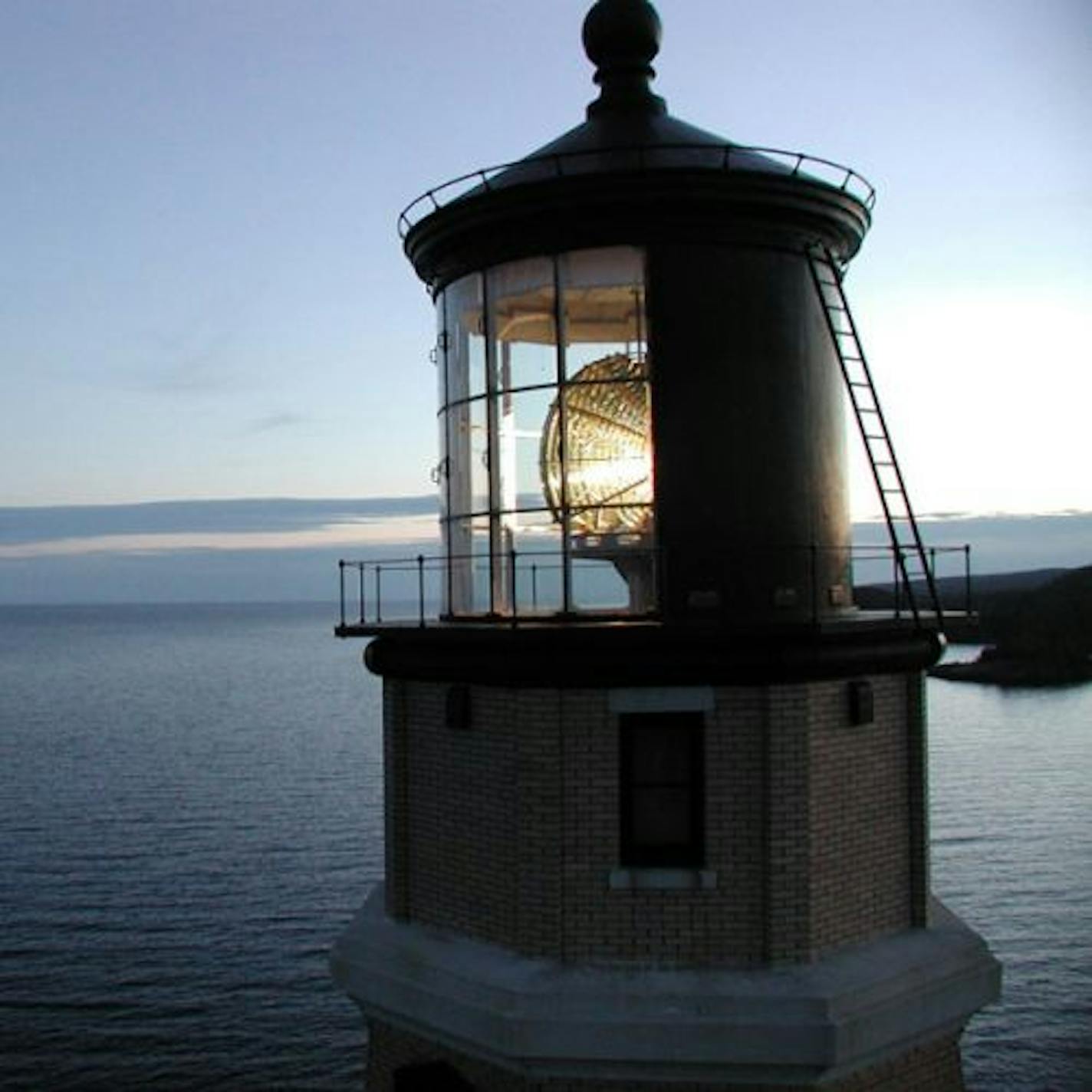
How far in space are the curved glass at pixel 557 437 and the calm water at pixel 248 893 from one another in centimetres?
1833

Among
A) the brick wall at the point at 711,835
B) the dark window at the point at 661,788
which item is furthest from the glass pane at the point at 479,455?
the dark window at the point at 661,788

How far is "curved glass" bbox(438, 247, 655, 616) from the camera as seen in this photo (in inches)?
374

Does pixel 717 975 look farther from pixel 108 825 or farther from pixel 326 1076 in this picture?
pixel 108 825

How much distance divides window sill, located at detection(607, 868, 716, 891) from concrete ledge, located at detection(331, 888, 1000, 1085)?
568 mm

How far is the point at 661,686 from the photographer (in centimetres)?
909

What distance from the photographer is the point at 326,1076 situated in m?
24.8

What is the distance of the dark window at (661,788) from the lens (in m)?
9.15

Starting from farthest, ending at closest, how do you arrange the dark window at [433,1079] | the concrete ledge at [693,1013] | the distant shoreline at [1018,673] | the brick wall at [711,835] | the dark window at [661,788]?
the distant shoreline at [1018,673]
the dark window at [433,1079]
the dark window at [661,788]
the brick wall at [711,835]
the concrete ledge at [693,1013]

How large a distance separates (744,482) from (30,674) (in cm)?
13263

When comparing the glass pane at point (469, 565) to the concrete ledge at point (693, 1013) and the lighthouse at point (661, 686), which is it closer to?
the lighthouse at point (661, 686)

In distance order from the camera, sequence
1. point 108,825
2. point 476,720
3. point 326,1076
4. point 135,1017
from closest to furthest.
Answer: point 476,720
point 326,1076
point 135,1017
point 108,825

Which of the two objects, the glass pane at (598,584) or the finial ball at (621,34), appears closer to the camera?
the glass pane at (598,584)

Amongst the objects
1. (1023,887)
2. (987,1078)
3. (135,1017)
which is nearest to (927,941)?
(987,1078)

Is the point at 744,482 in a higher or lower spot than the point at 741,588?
higher
